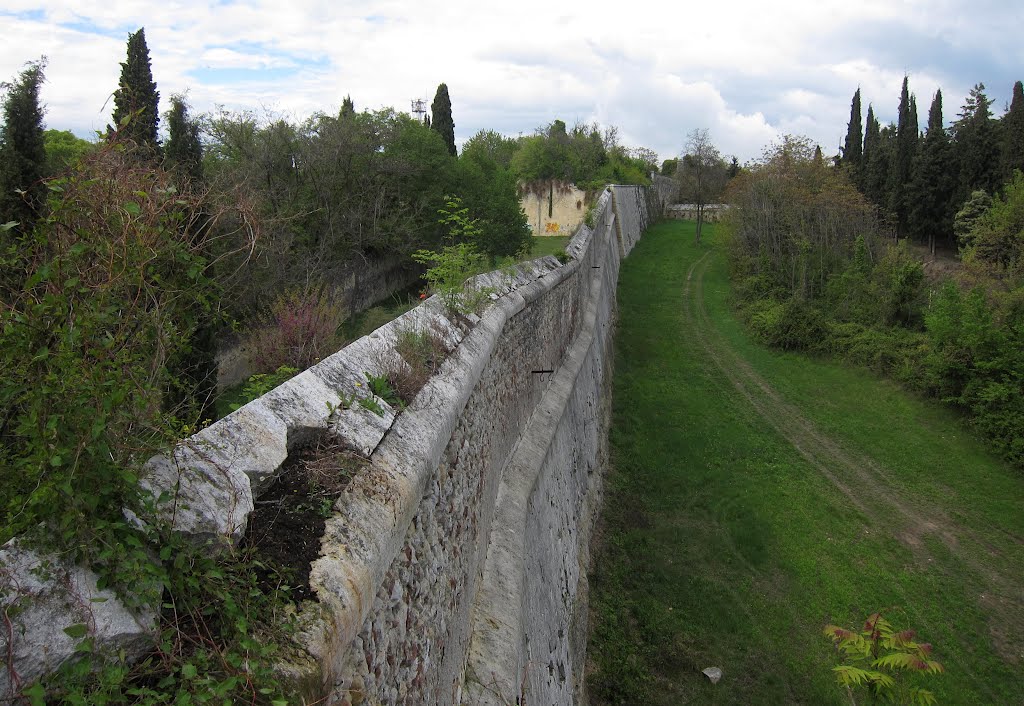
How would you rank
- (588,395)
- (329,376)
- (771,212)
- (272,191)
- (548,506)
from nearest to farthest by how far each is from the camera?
(329,376) → (548,506) → (588,395) → (272,191) → (771,212)

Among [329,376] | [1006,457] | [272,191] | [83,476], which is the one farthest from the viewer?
[272,191]

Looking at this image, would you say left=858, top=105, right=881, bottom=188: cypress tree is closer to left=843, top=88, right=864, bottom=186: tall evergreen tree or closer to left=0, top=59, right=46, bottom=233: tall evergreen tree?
left=843, top=88, right=864, bottom=186: tall evergreen tree

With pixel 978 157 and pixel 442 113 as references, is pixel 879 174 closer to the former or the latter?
pixel 978 157

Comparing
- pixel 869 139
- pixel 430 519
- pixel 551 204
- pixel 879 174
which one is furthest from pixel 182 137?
pixel 869 139

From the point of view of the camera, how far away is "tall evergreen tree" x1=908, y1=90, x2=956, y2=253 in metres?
29.3

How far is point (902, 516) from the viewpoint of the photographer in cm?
1243

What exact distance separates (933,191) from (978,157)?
215 cm

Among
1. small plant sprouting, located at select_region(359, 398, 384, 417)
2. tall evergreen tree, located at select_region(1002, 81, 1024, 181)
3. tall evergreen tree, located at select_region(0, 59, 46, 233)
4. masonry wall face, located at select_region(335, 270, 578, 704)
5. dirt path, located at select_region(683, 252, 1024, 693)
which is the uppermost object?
tall evergreen tree, located at select_region(1002, 81, 1024, 181)

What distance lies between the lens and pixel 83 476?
178 centimetres

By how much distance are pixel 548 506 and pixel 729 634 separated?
369cm

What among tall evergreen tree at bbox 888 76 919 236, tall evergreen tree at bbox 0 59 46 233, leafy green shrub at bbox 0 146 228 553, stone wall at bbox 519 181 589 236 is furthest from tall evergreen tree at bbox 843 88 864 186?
leafy green shrub at bbox 0 146 228 553

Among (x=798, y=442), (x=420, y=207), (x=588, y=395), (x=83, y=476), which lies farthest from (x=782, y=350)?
(x=83, y=476)

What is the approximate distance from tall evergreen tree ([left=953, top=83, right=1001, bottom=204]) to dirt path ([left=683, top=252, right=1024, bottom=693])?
688 inches

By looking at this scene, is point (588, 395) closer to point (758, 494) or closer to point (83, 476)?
point (758, 494)
